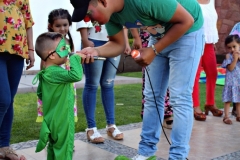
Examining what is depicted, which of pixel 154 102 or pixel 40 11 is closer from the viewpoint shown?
pixel 154 102

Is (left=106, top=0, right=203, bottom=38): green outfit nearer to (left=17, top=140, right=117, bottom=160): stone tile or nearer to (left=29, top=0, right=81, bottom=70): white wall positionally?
(left=17, top=140, right=117, bottom=160): stone tile

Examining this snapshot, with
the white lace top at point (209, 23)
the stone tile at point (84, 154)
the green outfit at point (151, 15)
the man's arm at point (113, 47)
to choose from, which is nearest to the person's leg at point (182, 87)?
the green outfit at point (151, 15)

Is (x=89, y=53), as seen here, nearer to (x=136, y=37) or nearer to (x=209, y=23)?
(x=136, y=37)

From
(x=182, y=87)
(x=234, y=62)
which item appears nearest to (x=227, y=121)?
(x=234, y=62)

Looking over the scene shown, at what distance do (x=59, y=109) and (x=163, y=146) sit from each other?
4.32ft

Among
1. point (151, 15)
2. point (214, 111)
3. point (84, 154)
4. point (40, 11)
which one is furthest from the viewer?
point (40, 11)

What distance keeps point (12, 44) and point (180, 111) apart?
1.44m

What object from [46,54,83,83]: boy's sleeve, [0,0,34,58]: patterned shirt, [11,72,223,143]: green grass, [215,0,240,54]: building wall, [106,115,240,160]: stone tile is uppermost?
[215,0,240,54]: building wall

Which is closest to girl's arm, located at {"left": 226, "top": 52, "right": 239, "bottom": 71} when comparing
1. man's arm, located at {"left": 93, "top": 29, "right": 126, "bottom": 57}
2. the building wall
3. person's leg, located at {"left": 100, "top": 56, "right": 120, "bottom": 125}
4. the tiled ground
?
the tiled ground

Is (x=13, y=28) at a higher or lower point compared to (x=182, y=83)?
higher

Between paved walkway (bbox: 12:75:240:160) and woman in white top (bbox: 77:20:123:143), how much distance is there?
12cm

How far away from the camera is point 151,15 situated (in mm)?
2271

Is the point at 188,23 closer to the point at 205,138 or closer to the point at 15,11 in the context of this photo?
the point at 15,11

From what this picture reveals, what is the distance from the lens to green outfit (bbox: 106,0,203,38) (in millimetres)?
2223
